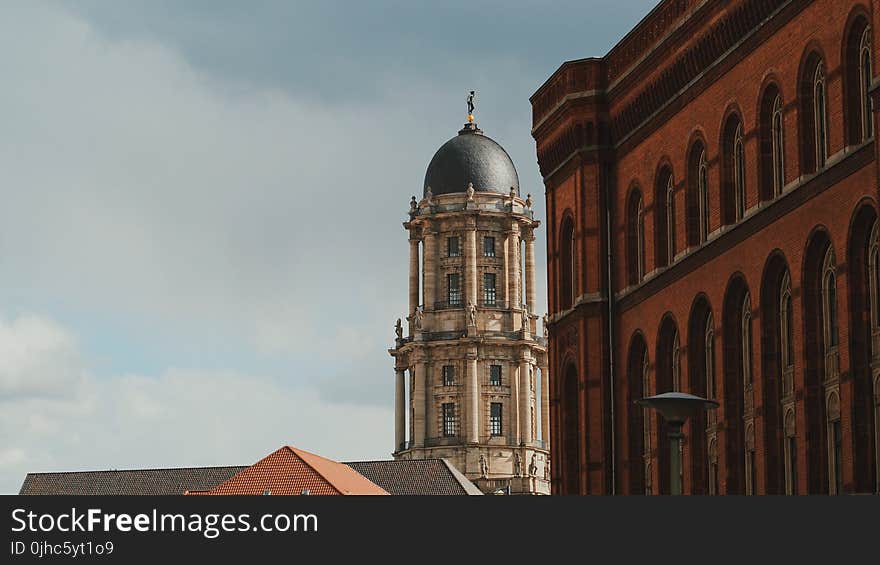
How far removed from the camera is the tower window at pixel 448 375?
5709 inches

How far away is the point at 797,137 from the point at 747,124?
2.85m

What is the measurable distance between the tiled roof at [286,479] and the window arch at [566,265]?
42075mm

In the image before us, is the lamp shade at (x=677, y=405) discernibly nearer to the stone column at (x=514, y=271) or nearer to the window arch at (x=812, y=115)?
the window arch at (x=812, y=115)

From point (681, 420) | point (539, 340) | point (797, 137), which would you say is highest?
point (539, 340)

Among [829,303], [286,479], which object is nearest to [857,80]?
[829,303]

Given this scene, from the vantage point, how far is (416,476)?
131 meters

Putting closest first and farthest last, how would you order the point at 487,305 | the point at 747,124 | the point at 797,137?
1. the point at 797,137
2. the point at 747,124
3. the point at 487,305

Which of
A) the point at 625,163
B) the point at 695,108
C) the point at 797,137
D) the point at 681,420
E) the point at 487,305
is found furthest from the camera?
the point at 487,305

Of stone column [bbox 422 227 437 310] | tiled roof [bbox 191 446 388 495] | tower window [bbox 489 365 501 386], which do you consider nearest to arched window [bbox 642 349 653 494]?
tiled roof [bbox 191 446 388 495]

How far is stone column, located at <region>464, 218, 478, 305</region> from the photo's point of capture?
146125 millimetres

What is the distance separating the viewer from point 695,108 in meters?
46.3

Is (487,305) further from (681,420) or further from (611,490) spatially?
(681,420)

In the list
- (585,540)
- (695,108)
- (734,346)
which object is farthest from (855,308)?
(585,540)

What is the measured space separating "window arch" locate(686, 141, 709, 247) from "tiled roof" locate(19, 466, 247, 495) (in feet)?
Answer: 304
